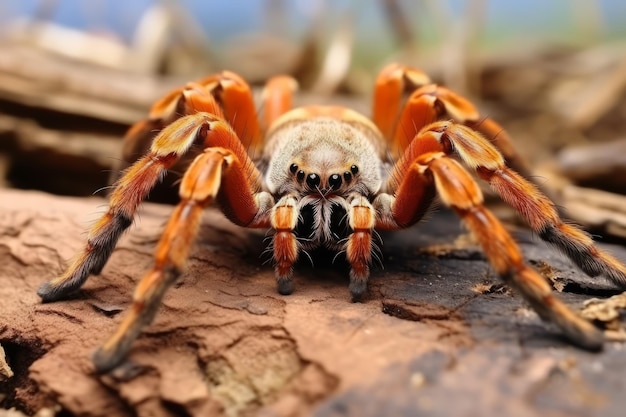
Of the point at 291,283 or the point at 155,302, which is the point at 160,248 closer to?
the point at 155,302

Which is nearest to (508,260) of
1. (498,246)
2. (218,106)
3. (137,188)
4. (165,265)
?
(498,246)

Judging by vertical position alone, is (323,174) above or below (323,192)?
above

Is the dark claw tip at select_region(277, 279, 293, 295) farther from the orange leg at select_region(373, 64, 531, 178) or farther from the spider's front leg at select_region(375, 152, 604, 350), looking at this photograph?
the orange leg at select_region(373, 64, 531, 178)

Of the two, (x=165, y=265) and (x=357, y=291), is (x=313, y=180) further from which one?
(x=165, y=265)

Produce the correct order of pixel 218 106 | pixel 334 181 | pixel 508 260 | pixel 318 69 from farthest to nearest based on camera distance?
pixel 318 69
pixel 218 106
pixel 334 181
pixel 508 260

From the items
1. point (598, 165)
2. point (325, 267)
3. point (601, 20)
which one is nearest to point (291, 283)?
point (325, 267)

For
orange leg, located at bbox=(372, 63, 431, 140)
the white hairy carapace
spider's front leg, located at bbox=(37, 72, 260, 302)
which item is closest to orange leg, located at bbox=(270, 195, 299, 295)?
the white hairy carapace
